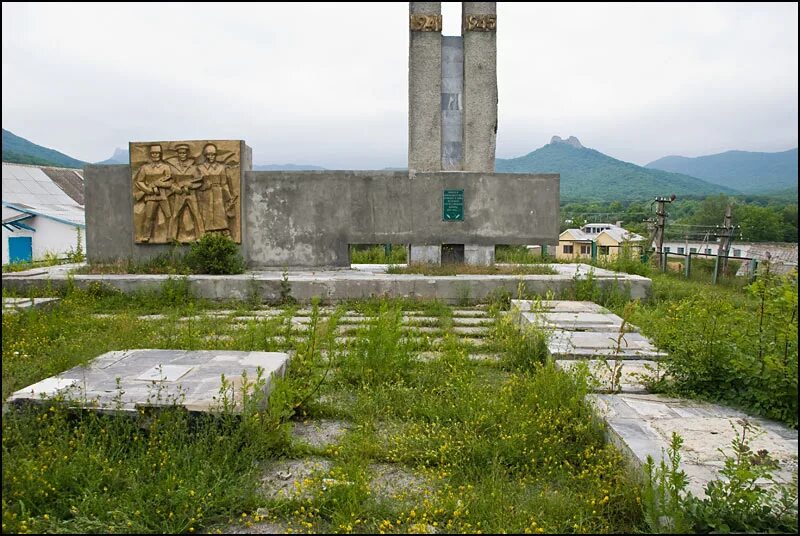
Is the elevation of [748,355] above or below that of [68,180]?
below

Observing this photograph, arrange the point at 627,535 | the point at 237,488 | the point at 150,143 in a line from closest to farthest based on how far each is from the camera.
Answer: the point at 627,535
the point at 237,488
the point at 150,143

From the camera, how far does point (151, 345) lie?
18.6ft

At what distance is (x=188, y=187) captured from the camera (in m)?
9.77

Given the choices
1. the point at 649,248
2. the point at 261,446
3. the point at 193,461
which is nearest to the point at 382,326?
the point at 261,446

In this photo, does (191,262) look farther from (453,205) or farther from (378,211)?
(453,205)

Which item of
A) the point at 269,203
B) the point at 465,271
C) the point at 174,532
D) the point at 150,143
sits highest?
the point at 150,143

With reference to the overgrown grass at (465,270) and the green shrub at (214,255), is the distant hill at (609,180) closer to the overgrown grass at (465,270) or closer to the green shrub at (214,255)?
the overgrown grass at (465,270)

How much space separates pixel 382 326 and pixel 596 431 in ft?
7.93

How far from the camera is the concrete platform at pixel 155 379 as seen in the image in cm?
369

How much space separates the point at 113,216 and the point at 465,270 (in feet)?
21.6

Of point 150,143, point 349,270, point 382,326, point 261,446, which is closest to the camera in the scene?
point 261,446

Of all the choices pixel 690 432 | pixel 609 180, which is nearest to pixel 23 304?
pixel 690 432

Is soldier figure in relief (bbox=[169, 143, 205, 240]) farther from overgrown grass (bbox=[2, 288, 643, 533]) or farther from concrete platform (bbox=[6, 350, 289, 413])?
concrete platform (bbox=[6, 350, 289, 413])

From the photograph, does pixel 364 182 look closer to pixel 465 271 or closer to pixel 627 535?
pixel 465 271
